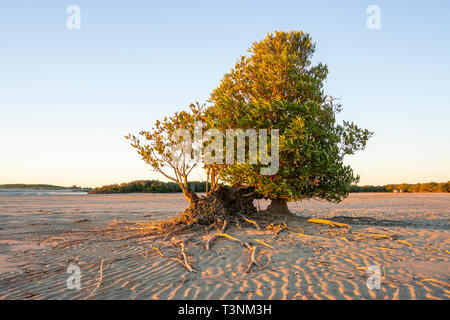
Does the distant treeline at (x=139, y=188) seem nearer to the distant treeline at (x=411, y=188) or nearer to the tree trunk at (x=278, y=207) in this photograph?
the distant treeline at (x=411, y=188)

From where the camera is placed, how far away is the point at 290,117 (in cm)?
1237

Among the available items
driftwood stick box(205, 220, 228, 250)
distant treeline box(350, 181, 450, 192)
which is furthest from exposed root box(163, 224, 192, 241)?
distant treeline box(350, 181, 450, 192)

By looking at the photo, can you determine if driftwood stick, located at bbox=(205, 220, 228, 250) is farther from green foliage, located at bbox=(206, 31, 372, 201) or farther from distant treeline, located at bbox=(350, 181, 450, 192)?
distant treeline, located at bbox=(350, 181, 450, 192)

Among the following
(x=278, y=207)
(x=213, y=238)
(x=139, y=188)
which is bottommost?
(x=213, y=238)

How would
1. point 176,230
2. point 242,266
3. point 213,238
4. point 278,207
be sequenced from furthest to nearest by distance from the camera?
point 278,207 < point 176,230 < point 213,238 < point 242,266

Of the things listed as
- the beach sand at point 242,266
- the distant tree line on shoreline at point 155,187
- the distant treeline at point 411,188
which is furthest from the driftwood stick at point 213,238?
the distant treeline at point 411,188

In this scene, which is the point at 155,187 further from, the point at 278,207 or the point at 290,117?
the point at 290,117

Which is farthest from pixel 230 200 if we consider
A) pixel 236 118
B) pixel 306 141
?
pixel 306 141

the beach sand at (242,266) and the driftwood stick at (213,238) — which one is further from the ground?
the driftwood stick at (213,238)

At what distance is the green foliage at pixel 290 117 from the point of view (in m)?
11.8

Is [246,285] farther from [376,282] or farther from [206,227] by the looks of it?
[206,227]

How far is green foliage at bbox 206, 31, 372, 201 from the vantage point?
11.8 meters

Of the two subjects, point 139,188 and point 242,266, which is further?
point 139,188

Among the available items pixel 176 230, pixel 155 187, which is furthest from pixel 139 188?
pixel 176 230
